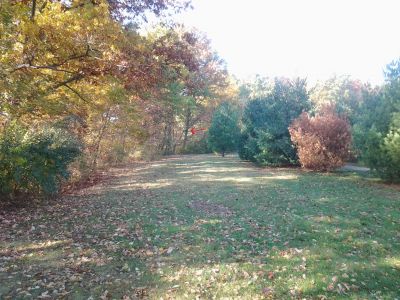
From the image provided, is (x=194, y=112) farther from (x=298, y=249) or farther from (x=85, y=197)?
(x=298, y=249)

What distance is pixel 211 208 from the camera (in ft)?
33.4

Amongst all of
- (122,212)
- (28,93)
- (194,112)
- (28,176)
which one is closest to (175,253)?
(122,212)

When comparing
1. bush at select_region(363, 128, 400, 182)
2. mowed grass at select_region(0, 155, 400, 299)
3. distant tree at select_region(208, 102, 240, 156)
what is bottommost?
mowed grass at select_region(0, 155, 400, 299)

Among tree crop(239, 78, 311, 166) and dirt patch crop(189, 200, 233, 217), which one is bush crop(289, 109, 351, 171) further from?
dirt patch crop(189, 200, 233, 217)

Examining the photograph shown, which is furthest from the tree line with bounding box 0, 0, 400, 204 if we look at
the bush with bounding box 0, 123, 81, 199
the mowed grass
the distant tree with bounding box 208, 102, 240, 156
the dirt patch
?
the distant tree with bounding box 208, 102, 240, 156

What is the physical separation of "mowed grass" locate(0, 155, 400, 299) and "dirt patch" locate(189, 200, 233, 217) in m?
0.03

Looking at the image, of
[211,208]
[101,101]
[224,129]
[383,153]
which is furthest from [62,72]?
[224,129]

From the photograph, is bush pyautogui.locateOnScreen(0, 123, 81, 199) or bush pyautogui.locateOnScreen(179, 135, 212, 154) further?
bush pyautogui.locateOnScreen(179, 135, 212, 154)

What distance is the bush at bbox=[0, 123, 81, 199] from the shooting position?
900cm

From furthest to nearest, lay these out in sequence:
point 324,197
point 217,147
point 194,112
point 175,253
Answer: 1. point 194,112
2. point 217,147
3. point 324,197
4. point 175,253

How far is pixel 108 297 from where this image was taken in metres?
4.87

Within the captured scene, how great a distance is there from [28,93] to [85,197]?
4.00 metres

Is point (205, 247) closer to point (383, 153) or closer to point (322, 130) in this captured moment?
point (383, 153)

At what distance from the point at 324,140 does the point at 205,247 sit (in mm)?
13043
